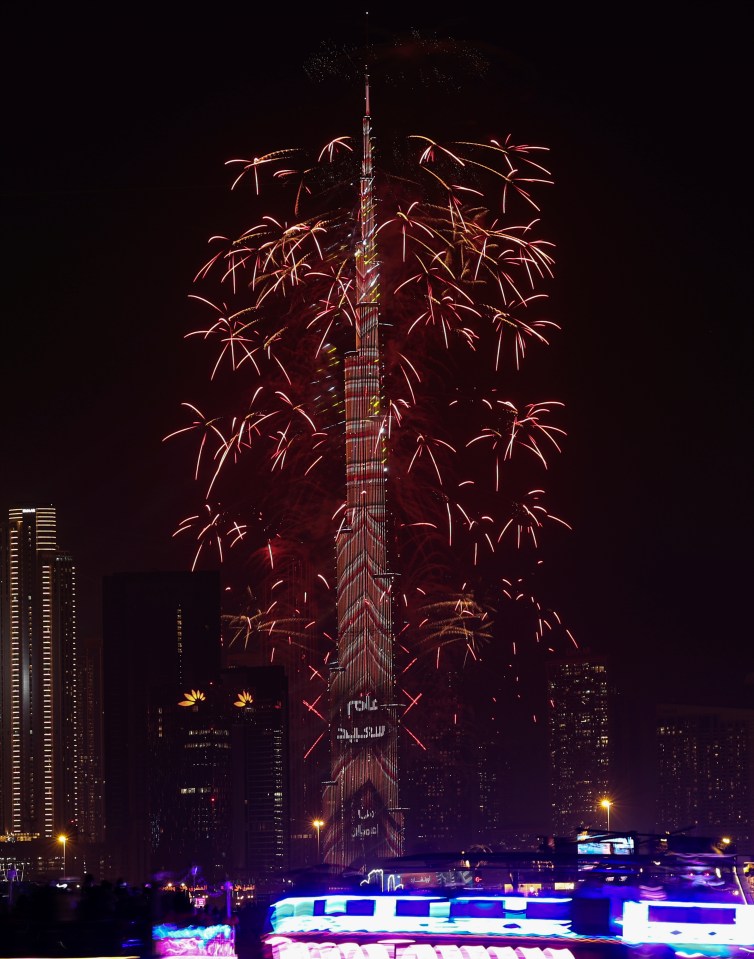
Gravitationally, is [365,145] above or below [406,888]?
above

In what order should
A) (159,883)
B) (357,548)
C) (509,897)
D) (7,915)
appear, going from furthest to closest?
(357,548), (159,883), (7,915), (509,897)

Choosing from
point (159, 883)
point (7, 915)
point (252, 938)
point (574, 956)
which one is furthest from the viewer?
point (159, 883)

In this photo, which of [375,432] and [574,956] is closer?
[574,956]

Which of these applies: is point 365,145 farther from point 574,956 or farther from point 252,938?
point 574,956

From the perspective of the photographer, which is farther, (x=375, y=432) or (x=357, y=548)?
(x=357, y=548)

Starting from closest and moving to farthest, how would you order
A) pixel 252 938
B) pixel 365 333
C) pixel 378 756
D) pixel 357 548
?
pixel 252 938, pixel 365 333, pixel 357 548, pixel 378 756

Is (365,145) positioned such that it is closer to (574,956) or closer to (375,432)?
(375,432)

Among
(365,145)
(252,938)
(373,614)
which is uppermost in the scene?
(365,145)

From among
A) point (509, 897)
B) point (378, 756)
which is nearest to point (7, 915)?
point (509, 897)

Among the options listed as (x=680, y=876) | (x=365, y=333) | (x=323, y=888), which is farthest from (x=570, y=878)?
(x=365, y=333)
